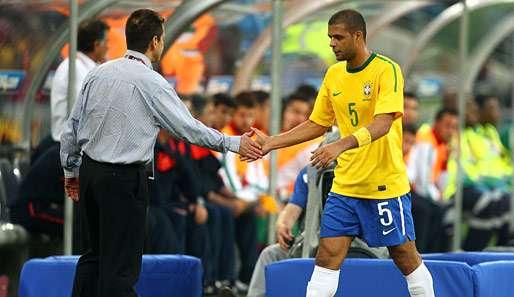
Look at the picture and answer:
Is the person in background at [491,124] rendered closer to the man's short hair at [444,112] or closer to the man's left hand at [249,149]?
the man's short hair at [444,112]

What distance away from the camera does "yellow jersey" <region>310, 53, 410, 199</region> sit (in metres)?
7.33

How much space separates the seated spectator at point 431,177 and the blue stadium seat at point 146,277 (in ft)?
16.4

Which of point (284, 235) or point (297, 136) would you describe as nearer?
point (297, 136)

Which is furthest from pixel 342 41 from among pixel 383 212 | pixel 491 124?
pixel 491 124

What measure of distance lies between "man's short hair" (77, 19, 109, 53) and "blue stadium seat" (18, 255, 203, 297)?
1.55 meters

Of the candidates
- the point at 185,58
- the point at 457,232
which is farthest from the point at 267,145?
the point at 457,232

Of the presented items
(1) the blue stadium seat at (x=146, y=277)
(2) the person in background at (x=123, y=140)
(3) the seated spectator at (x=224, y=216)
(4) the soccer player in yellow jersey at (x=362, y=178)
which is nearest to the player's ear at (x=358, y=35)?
(4) the soccer player in yellow jersey at (x=362, y=178)

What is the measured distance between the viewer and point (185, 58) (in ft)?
37.1

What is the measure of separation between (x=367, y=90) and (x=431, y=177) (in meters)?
6.86

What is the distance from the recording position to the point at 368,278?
8.09 metres

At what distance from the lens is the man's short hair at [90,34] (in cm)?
948

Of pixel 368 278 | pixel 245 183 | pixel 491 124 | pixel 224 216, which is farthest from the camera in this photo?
pixel 491 124

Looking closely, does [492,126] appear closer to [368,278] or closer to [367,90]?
[368,278]

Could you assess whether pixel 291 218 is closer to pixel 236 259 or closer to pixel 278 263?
pixel 278 263
